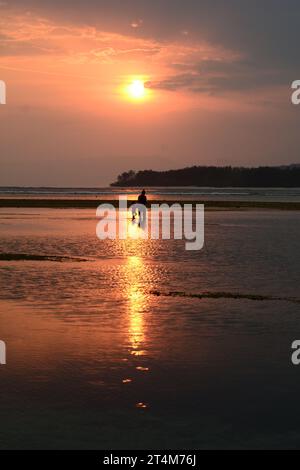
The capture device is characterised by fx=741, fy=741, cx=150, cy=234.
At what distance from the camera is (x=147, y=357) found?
11.4 m

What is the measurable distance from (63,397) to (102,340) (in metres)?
3.20

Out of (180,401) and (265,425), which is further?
(180,401)

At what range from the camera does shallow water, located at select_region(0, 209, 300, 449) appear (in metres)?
8.21

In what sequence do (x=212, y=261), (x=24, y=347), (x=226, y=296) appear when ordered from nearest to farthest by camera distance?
(x=24, y=347) < (x=226, y=296) < (x=212, y=261)

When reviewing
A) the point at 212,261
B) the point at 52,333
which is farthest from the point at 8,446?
the point at 212,261

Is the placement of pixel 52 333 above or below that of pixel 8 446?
above

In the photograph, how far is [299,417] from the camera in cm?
866

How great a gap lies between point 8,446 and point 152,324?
6.63 metres

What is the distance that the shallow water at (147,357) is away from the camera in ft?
26.9

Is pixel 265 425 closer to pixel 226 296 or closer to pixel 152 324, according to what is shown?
pixel 152 324

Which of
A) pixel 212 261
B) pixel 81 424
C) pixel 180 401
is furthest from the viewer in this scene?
pixel 212 261

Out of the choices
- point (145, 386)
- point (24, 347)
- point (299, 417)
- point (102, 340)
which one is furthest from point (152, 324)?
point (299, 417)

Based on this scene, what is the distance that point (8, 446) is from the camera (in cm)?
765
